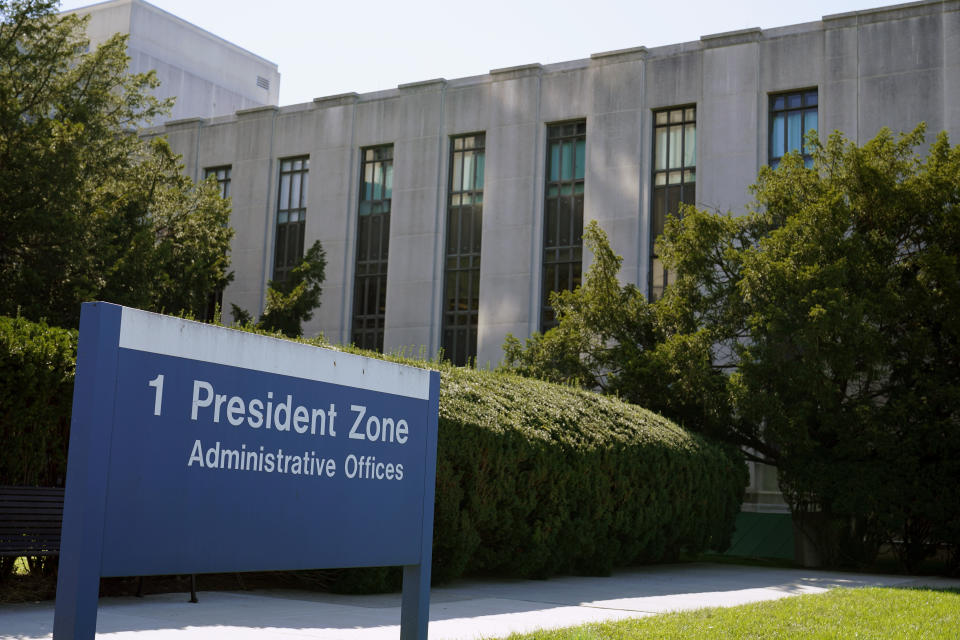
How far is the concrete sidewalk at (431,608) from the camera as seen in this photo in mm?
7324

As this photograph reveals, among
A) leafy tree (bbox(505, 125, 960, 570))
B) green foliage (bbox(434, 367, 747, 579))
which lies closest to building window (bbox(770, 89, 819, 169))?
leafy tree (bbox(505, 125, 960, 570))

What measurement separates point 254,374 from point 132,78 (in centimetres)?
2441

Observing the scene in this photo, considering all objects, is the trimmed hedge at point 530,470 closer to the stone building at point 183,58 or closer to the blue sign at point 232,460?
the blue sign at point 232,460

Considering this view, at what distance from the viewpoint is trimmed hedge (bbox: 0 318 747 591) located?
8.49 metres

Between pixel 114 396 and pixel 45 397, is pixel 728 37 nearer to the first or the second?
pixel 45 397

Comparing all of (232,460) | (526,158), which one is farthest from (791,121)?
(232,460)

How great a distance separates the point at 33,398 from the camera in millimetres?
8453

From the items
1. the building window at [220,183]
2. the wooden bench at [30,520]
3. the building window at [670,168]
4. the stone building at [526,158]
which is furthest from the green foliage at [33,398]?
the building window at [220,183]

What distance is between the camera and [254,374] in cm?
449

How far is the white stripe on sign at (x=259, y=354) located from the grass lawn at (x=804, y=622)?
2.77 m

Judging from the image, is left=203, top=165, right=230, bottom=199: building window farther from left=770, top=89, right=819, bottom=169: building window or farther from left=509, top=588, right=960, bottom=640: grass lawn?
left=509, top=588, right=960, bottom=640: grass lawn

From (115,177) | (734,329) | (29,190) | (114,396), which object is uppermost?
(115,177)

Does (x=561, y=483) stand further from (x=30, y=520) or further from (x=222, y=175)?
(x=222, y=175)

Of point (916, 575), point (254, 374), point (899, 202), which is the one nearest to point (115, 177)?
point (899, 202)
